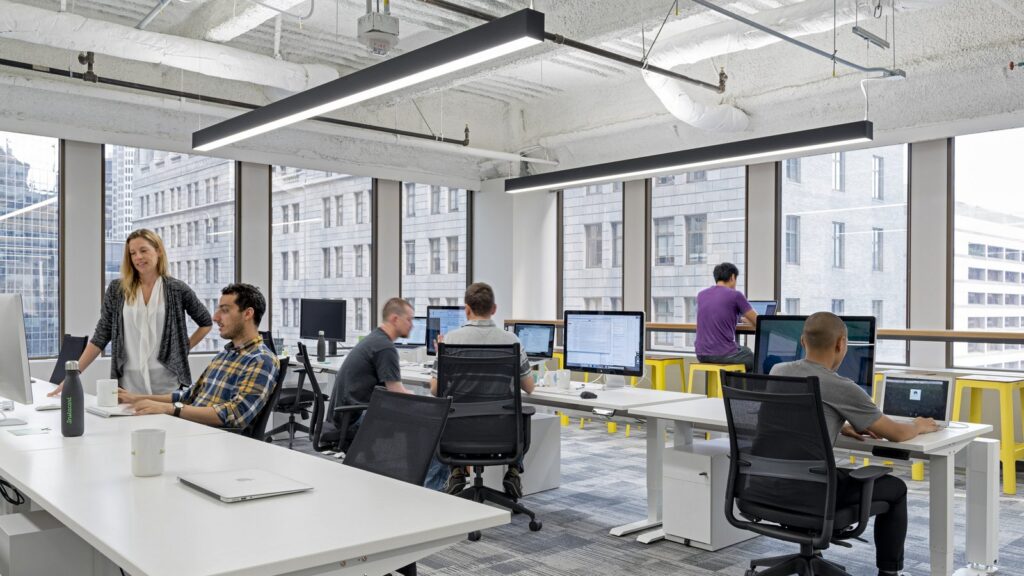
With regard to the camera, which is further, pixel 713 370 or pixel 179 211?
pixel 179 211

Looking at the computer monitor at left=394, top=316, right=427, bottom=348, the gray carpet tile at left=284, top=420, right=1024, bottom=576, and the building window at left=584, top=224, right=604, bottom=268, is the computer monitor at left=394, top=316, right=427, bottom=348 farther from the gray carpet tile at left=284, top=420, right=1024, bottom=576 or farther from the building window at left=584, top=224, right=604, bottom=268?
the building window at left=584, top=224, right=604, bottom=268

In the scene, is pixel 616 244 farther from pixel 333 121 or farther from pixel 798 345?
pixel 798 345

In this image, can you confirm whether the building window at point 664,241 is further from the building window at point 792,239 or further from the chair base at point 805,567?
the chair base at point 805,567

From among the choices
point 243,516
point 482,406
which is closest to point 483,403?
point 482,406

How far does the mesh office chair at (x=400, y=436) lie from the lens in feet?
7.27

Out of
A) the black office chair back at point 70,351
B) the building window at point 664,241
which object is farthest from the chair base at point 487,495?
the building window at point 664,241

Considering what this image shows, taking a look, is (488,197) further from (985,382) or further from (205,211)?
(985,382)

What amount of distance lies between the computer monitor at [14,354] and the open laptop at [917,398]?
3.18 meters

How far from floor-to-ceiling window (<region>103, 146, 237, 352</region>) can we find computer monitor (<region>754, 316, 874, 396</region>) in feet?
18.6

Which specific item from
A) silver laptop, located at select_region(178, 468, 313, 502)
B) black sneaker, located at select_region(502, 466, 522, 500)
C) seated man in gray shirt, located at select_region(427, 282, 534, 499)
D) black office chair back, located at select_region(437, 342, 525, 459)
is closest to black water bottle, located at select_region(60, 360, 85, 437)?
silver laptop, located at select_region(178, 468, 313, 502)

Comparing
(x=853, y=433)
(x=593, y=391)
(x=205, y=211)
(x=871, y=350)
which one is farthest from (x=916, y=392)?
(x=205, y=211)

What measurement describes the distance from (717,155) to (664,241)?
2.54 metres

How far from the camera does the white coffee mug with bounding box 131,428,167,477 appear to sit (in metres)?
1.99

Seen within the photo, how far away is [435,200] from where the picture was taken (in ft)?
31.6
